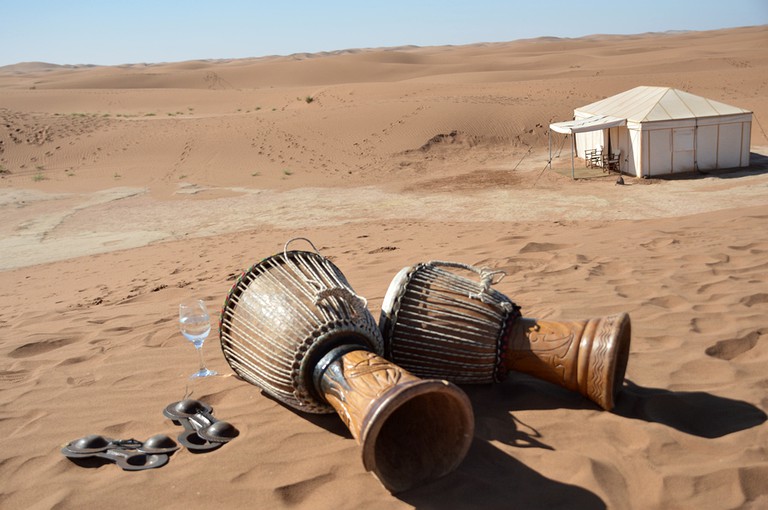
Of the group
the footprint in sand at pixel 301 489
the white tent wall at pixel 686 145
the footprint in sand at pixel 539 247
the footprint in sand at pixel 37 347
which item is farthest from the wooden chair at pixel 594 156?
the footprint in sand at pixel 301 489

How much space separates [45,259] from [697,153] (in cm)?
1246

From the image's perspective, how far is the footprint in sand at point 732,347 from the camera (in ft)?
13.3

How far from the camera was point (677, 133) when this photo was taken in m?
14.0

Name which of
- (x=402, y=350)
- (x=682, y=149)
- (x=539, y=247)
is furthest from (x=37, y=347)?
(x=682, y=149)

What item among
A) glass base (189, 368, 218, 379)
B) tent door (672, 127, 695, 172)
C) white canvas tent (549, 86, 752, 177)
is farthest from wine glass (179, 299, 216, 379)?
tent door (672, 127, 695, 172)

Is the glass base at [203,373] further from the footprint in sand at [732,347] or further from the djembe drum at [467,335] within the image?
the footprint in sand at [732,347]

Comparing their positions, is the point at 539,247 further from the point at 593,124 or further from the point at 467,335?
the point at 593,124

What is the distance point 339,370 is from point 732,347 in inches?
98.3

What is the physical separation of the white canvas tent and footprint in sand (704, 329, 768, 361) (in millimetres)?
10253

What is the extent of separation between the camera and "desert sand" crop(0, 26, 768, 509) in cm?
299

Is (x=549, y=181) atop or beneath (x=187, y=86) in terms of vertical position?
beneath

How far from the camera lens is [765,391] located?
11.8 feet

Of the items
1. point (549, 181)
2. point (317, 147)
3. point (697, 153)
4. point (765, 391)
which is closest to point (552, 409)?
point (765, 391)

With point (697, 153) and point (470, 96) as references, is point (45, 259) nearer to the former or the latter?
point (697, 153)
